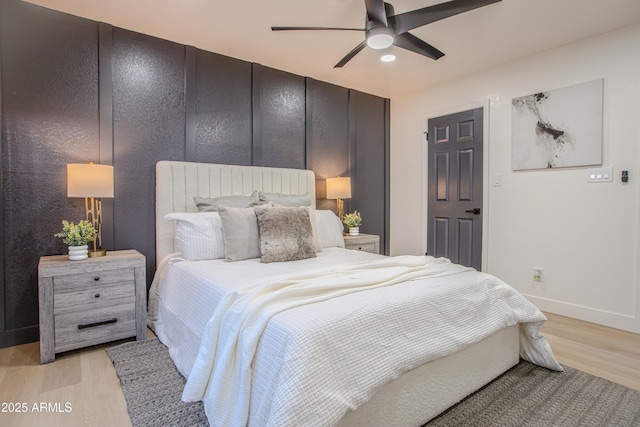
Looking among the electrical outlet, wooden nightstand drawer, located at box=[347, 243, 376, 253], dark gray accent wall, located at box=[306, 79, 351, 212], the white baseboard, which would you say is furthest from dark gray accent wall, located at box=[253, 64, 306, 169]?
the white baseboard

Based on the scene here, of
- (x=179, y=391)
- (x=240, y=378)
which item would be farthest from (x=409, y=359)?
(x=179, y=391)

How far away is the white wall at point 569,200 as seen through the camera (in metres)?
2.81

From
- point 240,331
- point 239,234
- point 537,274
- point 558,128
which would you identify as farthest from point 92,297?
point 558,128

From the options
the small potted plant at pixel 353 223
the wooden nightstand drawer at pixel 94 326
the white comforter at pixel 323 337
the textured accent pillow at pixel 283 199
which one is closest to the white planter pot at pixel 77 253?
the wooden nightstand drawer at pixel 94 326

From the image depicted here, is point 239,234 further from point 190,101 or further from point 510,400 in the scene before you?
point 510,400

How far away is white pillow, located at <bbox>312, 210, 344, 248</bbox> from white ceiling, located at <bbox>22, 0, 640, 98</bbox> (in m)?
1.62

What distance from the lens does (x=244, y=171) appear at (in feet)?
11.0

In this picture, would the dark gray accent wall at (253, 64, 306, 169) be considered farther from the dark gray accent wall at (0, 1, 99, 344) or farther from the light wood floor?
the light wood floor

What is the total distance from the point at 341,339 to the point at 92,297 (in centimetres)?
197

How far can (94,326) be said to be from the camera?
2318 millimetres

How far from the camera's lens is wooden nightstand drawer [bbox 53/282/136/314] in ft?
7.23

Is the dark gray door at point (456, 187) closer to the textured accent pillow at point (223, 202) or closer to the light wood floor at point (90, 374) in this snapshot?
the light wood floor at point (90, 374)

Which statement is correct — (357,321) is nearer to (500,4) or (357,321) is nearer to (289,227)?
(289,227)

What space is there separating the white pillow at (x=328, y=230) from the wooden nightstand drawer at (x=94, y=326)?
1641mm
